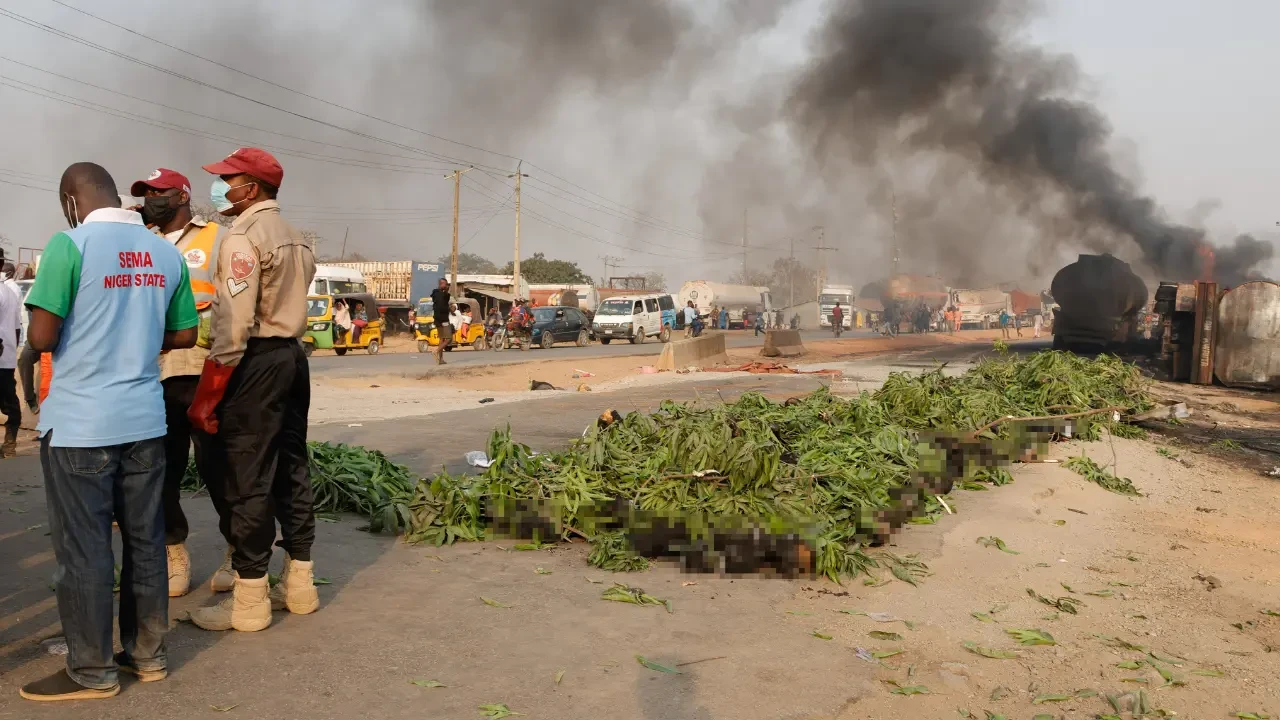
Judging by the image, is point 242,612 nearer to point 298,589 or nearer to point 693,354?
point 298,589

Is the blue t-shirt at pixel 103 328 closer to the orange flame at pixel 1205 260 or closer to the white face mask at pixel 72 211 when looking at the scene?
the white face mask at pixel 72 211

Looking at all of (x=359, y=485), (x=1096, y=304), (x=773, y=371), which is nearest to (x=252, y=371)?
(x=359, y=485)

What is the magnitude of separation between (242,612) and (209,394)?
85 centimetres

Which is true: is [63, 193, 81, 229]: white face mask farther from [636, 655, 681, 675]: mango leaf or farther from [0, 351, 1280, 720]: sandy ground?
[636, 655, 681, 675]: mango leaf

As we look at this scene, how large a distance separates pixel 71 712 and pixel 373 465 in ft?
10.5

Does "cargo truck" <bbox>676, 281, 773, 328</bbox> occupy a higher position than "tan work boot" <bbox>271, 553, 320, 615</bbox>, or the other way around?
"cargo truck" <bbox>676, 281, 773, 328</bbox>

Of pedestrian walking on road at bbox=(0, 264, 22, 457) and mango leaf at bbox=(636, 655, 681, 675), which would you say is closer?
mango leaf at bbox=(636, 655, 681, 675)

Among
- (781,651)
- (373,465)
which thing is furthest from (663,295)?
(781,651)

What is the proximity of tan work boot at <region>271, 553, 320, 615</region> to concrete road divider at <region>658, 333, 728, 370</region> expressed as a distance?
50.0 feet

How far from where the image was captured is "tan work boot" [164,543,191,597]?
163 inches

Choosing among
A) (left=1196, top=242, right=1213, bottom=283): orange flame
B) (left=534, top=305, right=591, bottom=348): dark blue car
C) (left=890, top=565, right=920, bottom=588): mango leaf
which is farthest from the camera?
(left=534, top=305, right=591, bottom=348): dark blue car

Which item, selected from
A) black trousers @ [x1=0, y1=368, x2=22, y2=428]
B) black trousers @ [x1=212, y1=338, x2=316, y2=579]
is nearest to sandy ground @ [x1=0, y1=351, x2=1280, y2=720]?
black trousers @ [x1=212, y1=338, x2=316, y2=579]

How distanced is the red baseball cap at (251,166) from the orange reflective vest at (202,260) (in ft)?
0.77

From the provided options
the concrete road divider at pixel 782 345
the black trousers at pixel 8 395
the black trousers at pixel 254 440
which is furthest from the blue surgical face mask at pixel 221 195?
the concrete road divider at pixel 782 345
